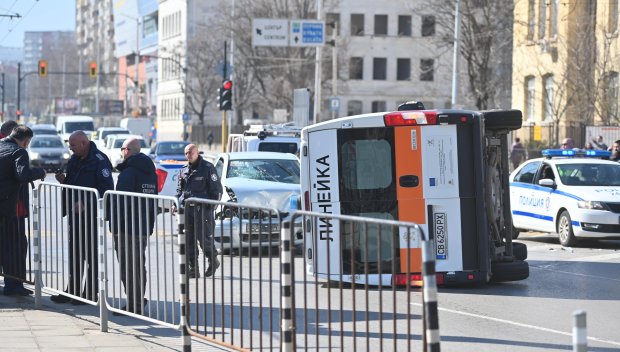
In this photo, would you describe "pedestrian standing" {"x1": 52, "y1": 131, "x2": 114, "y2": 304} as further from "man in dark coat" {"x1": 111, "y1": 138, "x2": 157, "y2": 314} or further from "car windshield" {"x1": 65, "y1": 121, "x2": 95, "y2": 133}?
"car windshield" {"x1": 65, "y1": 121, "x2": 95, "y2": 133}

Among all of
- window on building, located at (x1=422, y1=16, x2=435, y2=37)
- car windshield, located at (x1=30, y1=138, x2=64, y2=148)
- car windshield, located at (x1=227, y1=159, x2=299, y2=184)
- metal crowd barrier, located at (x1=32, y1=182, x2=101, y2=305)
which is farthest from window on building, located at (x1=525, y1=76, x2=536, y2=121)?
metal crowd barrier, located at (x1=32, y1=182, x2=101, y2=305)

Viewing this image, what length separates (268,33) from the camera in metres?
49.0

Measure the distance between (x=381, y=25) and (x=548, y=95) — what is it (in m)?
43.6

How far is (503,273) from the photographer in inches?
580

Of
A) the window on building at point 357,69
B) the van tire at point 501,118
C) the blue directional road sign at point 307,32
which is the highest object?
the window on building at point 357,69

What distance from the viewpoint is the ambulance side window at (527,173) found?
2197 centimetres

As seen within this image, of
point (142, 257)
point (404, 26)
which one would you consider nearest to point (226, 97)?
point (142, 257)

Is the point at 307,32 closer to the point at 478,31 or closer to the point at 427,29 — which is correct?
the point at 478,31

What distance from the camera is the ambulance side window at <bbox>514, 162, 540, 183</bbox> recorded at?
2197 cm

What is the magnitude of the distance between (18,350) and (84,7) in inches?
7542

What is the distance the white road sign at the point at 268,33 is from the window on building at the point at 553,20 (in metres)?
10.3

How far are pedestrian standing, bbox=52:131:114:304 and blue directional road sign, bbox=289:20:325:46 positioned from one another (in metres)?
35.1

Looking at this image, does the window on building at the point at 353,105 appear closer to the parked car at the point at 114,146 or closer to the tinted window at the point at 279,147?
the parked car at the point at 114,146

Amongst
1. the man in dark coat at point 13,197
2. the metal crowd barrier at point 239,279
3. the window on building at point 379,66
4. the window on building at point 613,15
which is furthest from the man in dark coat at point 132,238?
the window on building at point 379,66
